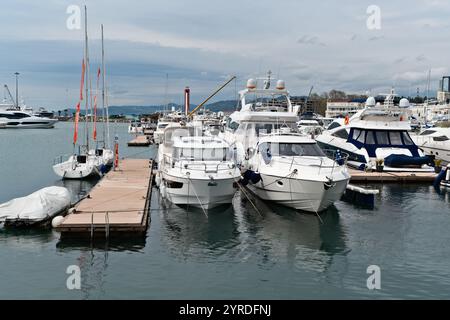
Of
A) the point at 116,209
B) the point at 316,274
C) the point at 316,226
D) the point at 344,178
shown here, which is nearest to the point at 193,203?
the point at 116,209

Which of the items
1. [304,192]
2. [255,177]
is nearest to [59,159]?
[255,177]

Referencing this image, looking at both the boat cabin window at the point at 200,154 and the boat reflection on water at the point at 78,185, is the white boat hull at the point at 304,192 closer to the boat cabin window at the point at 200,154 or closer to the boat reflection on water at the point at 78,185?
the boat cabin window at the point at 200,154

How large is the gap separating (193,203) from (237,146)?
9.23 metres

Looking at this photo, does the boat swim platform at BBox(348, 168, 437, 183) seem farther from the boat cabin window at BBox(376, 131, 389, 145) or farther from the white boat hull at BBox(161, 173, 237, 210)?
the white boat hull at BBox(161, 173, 237, 210)

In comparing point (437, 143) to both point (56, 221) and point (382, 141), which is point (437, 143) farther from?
point (56, 221)

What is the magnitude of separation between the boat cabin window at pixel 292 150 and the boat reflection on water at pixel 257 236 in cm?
256

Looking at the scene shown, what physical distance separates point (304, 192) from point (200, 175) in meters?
4.52

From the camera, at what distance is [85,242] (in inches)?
619

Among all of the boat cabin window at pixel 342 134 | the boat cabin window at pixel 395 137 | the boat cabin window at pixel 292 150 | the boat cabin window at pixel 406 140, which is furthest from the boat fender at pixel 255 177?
the boat cabin window at pixel 406 140

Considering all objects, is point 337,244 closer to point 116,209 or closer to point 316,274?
point 316,274

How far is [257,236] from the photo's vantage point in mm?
17359

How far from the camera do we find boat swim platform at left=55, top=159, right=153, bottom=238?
52.3ft

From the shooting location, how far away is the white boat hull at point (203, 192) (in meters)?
19.6

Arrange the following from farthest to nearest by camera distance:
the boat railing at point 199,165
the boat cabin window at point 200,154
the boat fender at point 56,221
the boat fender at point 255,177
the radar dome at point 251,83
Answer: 1. the radar dome at point 251,83
2. the boat cabin window at point 200,154
3. the boat fender at point 255,177
4. the boat railing at point 199,165
5. the boat fender at point 56,221
